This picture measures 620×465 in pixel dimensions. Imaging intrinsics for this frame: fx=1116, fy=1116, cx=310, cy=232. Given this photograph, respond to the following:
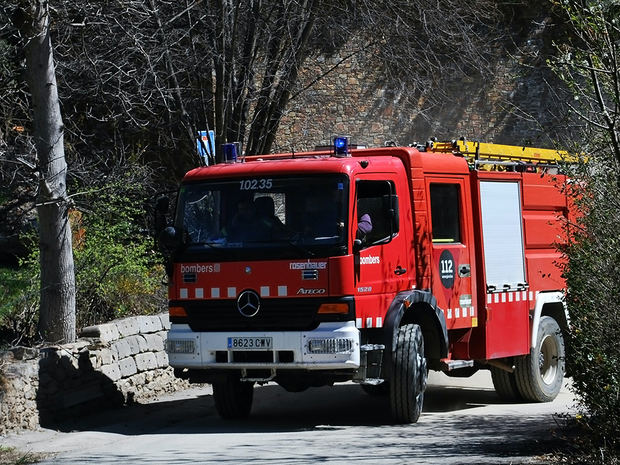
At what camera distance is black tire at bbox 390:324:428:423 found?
11.2 metres

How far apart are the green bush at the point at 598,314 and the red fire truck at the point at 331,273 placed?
1.41m

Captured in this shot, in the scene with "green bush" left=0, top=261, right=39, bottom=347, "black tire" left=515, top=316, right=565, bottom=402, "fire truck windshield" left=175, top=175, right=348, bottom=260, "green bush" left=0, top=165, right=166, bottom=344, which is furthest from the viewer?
"green bush" left=0, top=165, right=166, bottom=344

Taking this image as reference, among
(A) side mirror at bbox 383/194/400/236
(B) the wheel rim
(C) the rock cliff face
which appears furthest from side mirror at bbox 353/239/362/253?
(C) the rock cliff face

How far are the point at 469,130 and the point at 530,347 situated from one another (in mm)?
17949

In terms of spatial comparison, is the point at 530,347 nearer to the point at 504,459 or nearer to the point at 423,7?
the point at 504,459

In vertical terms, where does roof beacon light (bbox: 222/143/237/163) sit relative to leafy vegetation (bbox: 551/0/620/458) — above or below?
above

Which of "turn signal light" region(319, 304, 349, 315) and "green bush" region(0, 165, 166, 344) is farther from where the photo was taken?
"green bush" region(0, 165, 166, 344)

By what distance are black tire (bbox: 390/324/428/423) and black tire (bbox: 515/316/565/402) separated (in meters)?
2.48

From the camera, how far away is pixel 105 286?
50.9 ft

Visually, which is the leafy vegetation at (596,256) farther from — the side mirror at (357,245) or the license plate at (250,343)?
the license plate at (250,343)

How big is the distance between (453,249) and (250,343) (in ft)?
8.81

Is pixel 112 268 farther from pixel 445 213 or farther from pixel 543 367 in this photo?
pixel 543 367

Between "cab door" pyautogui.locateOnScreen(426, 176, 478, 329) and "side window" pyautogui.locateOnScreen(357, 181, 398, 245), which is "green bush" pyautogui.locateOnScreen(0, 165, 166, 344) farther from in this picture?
"cab door" pyautogui.locateOnScreen(426, 176, 478, 329)

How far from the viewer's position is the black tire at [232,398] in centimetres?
1223
